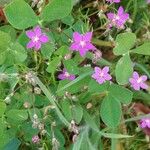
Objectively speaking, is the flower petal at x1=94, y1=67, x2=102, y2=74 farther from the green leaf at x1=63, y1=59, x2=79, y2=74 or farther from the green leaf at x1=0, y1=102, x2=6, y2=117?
the green leaf at x1=0, y1=102, x2=6, y2=117

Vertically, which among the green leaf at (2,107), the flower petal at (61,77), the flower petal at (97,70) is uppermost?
the green leaf at (2,107)

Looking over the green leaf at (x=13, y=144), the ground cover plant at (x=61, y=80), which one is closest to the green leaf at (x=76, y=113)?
the ground cover plant at (x=61, y=80)

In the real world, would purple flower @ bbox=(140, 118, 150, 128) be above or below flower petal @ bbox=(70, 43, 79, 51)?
below

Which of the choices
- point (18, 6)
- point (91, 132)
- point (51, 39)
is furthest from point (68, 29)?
point (91, 132)

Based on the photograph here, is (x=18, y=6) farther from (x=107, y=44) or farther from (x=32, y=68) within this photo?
(x=107, y=44)

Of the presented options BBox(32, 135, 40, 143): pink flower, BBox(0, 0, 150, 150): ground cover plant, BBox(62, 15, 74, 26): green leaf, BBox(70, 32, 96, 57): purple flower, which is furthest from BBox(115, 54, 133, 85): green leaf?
BBox(32, 135, 40, 143): pink flower

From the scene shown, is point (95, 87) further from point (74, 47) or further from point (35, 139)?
point (35, 139)

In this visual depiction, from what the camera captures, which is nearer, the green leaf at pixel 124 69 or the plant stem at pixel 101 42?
the green leaf at pixel 124 69

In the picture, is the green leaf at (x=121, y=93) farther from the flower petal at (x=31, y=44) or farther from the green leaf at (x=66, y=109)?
the flower petal at (x=31, y=44)
